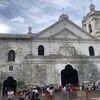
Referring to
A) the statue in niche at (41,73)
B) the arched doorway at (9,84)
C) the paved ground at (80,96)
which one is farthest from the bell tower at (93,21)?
the paved ground at (80,96)

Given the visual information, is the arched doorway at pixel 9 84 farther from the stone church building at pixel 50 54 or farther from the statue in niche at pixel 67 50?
the statue in niche at pixel 67 50

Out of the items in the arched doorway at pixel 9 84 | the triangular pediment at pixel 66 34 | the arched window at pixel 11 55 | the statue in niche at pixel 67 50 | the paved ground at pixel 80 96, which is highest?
the triangular pediment at pixel 66 34

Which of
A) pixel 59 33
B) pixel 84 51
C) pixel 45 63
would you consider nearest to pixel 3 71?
pixel 45 63

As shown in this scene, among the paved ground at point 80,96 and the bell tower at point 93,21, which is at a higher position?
the bell tower at point 93,21

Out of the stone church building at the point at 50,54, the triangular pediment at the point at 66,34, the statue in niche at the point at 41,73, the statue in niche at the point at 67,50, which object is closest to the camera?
the statue in niche at the point at 41,73

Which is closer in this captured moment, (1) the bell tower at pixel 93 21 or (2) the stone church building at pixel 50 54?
(2) the stone church building at pixel 50 54

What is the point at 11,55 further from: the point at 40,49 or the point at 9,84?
the point at 40,49

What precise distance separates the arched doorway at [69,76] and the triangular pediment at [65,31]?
16.5ft

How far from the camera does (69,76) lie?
33.2 meters

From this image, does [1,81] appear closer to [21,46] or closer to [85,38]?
[21,46]

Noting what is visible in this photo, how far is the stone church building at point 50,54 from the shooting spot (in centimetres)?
2967

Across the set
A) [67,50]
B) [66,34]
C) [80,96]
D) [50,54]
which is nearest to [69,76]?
[67,50]

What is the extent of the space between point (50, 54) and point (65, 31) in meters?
4.80

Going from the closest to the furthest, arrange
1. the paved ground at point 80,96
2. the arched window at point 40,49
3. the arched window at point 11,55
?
1. the paved ground at point 80,96
2. the arched window at point 11,55
3. the arched window at point 40,49
